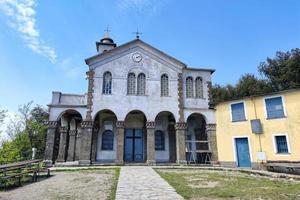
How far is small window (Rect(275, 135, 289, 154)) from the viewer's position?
16827mm

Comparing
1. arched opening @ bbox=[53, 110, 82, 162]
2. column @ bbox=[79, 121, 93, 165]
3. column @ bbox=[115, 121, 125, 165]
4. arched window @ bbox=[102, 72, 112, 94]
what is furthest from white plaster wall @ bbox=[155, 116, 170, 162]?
arched opening @ bbox=[53, 110, 82, 162]

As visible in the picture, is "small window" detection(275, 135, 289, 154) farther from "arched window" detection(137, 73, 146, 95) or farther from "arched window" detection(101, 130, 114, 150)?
"arched window" detection(101, 130, 114, 150)

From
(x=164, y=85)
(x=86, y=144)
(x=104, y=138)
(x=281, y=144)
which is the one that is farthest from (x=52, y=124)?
Answer: (x=281, y=144)

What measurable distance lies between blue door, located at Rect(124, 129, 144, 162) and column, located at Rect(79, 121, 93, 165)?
4166 millimetres

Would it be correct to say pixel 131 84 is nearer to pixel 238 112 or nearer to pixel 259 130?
pixel 238 112

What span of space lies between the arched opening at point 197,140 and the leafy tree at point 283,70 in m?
14.5

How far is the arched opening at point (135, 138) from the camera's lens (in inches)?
867

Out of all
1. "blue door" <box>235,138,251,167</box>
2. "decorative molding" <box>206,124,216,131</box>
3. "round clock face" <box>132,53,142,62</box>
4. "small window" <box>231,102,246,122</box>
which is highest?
"round clock face" <box>132,53,142,62</box>

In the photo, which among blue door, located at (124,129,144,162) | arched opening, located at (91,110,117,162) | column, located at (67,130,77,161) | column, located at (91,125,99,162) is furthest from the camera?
column, located at (67,130,77,161)

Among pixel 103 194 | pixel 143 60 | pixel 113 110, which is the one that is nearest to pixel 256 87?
pixel 143 60

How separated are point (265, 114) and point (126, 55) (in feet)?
42.1

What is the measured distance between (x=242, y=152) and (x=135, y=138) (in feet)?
31.5

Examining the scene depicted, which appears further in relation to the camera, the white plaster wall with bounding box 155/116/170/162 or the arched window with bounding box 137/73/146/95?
the white plaster wall with bounding box 155/116/170/162

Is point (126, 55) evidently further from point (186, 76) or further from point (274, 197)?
point (274, 197)
